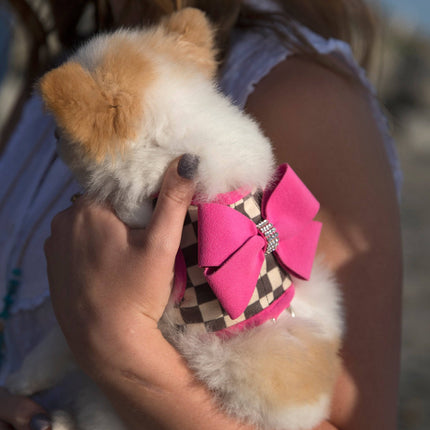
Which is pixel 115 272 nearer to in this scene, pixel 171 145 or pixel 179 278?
pixel 179 278

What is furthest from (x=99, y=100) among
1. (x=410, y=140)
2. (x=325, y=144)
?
(x=410, y=140)

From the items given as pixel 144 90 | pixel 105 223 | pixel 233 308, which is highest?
pixel 144 90

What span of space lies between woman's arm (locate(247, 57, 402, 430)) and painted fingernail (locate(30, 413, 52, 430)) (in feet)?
1.72

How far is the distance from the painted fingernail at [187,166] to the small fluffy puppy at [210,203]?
16 millimetres

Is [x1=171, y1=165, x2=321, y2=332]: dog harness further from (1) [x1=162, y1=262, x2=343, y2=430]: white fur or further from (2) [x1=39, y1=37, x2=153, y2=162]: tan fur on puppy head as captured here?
(2) [x1=39, y1=37, x2=153, y2=162]: tan fur on puppy head

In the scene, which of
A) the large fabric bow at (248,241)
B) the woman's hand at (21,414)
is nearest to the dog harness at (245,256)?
the large fabric bow at (248,241)

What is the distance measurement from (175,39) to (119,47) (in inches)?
5.0

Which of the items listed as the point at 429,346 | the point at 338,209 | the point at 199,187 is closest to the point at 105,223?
the point at 199,187

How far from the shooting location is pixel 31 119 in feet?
4.39

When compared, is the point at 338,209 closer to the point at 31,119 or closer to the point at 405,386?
the point at 31,119

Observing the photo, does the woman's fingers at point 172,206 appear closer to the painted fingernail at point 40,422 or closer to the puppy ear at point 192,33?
the puppy ear at point 192,33

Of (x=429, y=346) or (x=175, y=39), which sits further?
(x=429, y=346)

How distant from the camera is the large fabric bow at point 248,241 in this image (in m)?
0.66

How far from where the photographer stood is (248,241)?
0.69 meters
